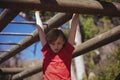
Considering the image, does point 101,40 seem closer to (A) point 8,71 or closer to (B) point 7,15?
(B) point 7,15

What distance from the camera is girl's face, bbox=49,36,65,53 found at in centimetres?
414

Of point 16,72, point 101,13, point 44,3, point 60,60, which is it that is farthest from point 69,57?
→ point 16,72

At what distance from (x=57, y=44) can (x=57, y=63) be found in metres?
0.25

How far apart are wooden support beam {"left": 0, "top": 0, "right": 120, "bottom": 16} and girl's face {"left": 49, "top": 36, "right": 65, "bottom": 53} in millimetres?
436

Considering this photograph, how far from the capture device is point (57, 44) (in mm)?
4195

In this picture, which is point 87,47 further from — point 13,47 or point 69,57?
point 13,47

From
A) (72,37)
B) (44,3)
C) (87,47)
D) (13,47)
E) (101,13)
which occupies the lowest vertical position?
(13,47)

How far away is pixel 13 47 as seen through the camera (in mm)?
6621

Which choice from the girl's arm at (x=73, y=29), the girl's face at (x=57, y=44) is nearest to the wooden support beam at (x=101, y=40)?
the girl's arm at (x=73, y=29)

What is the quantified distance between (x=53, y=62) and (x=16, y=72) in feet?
15.1

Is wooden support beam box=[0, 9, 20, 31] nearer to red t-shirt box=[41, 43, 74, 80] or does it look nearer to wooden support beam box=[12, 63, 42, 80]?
red t-shirt box=[41, 43, 74, 80]

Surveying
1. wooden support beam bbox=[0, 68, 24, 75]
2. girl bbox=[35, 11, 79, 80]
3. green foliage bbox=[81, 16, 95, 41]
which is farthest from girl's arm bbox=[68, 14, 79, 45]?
green foliage bbox=[81, 16, 95, 41]

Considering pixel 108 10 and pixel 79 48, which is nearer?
pixel 108 10

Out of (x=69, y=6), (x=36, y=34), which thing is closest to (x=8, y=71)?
(x=36, y=34)
